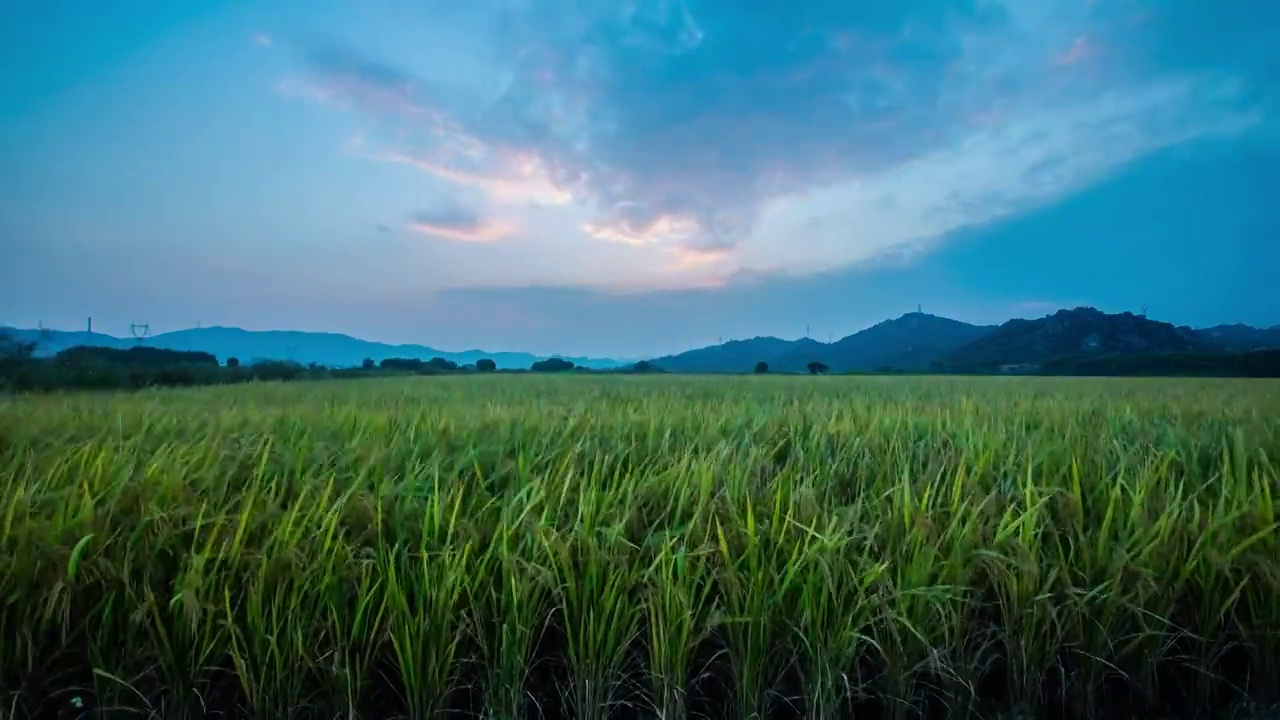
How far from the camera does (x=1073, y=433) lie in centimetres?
363

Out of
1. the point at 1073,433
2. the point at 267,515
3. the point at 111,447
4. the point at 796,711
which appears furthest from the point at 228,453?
the point at 1073,433

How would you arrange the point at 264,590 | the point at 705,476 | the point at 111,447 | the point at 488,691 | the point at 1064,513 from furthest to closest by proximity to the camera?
the point at 111,447 < the point at 705,476 < the point at 1064,513 < the point at 264,590 < the point at 488,691

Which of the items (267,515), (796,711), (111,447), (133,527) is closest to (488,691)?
(796,711)

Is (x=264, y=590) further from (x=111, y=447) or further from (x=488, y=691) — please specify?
(x=111, y=447)

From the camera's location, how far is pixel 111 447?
287cm

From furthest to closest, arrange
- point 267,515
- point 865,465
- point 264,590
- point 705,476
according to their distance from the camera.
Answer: point 865,465 < point 705,476 < point 267,515 < point 264,590

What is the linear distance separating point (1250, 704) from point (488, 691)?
6.53 feet

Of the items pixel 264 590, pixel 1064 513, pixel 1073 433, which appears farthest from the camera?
pixel 1073 433

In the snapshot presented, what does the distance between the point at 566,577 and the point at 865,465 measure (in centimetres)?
165

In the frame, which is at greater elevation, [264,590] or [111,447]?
[111,447]

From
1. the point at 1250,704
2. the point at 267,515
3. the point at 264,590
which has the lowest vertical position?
the point at 1250,704

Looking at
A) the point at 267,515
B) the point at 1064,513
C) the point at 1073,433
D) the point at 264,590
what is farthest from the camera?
the point at 1073,433

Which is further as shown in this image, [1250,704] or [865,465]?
[865,465]

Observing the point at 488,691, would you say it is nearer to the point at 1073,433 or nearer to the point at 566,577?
the point at 566,577
